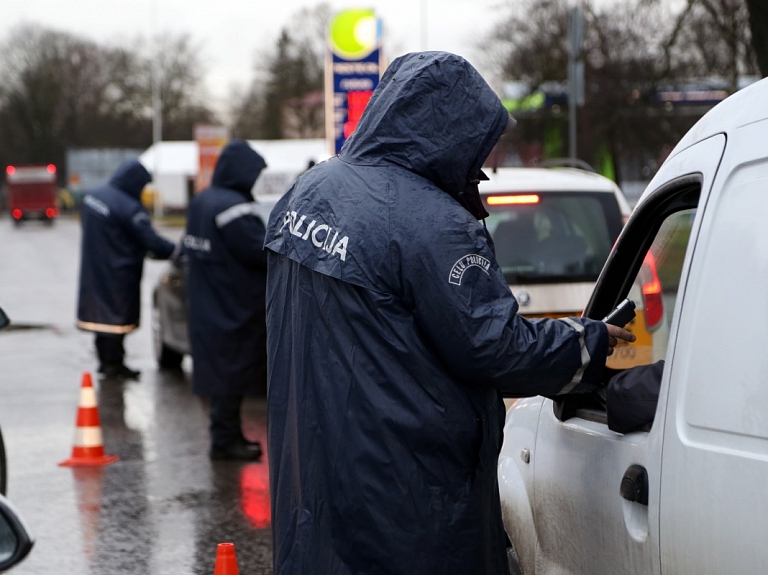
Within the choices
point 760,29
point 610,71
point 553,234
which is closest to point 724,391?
point 553,234

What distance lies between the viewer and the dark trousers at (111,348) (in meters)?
12.3

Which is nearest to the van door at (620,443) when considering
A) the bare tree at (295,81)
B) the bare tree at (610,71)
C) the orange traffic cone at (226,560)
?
the orange traffic cone at (226,560)

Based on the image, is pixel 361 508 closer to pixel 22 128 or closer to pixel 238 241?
pixel 238 241

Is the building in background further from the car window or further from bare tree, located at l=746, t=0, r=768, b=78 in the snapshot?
the car window

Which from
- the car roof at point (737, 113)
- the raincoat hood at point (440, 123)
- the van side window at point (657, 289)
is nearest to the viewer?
the car roof at point (737, 113)

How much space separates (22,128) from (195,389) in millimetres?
79231

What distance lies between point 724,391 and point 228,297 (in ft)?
19.0

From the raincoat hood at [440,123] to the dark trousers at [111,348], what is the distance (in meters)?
9.56

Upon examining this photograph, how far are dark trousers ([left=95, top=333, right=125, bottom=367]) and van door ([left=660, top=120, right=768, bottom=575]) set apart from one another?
33.1 feet

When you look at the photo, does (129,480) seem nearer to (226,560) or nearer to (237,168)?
(237,168)

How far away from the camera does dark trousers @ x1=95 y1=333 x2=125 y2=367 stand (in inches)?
484

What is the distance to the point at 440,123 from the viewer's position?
308cm

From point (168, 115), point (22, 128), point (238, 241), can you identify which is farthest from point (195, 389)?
point (22, 128)

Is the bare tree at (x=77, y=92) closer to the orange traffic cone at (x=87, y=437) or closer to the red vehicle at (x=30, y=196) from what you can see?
the red vehicle at (x=30, y=196)
